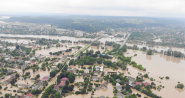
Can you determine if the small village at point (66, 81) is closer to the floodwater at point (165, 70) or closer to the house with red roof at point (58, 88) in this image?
the house with red roof at point (58, 88)

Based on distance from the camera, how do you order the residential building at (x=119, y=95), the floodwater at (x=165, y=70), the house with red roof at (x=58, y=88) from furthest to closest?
the floodwater at (x=165, y=70) < the house with red roof at (x=58, y=88) < the residential building at (x=119, y=95)

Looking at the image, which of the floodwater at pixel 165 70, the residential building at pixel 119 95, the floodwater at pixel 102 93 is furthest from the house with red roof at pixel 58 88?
the floodwater at pixel 165 70

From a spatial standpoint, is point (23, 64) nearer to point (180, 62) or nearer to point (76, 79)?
point (76, 79)

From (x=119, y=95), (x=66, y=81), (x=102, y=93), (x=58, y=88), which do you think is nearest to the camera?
(x=119, y=95)

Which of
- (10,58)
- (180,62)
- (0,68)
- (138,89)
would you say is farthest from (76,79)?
(180,62)

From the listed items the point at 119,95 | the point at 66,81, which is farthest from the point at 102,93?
the point at 66,81

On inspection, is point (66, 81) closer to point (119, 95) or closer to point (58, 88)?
point (58, 88)

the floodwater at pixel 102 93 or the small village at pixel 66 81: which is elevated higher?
the small village at pixel 66 81

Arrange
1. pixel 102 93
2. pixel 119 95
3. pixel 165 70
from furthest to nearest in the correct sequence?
1. pixel 165 70
2. pixel 102 93
3. pixel 119 95
